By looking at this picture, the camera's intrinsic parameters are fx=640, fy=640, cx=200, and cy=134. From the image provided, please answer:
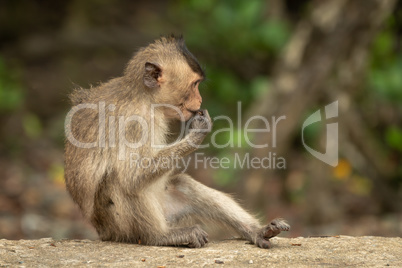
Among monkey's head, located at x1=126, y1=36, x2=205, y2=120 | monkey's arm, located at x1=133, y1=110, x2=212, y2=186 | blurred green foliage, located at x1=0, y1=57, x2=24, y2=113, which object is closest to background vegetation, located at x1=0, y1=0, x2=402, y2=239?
blurred green foliage, located at x1=0, y1=57, x2=24, y2=113

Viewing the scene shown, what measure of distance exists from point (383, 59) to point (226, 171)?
178 inches

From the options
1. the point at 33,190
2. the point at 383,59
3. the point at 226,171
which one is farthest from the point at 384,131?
the point at 33,190

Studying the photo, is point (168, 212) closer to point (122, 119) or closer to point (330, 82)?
point (122, 119)

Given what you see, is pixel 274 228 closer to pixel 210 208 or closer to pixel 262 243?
pixel 262 243

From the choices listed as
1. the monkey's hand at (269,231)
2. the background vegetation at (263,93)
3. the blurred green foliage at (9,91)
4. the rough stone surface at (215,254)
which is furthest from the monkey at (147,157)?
the blurred green foliage at (9,91)

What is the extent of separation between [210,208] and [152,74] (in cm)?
148

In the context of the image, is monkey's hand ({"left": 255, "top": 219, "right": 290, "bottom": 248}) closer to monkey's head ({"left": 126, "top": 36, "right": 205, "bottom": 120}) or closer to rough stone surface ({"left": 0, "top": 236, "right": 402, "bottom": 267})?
rough stone surface ({"left": 0, "top": 236, "right": 402, "bottom": 267})

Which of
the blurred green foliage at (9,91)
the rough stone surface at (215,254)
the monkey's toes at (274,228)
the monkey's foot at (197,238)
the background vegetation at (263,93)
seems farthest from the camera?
the blurred green foliage at (9,91)

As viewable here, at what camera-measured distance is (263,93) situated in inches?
440

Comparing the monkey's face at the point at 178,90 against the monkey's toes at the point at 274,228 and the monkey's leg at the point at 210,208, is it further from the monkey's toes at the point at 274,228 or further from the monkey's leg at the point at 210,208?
the monkey's toes at the point at 274,228

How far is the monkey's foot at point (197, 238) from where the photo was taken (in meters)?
6.02

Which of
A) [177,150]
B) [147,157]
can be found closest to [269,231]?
[177,150]

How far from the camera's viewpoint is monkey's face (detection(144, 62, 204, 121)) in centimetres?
640

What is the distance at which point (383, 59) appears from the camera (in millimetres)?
12859
